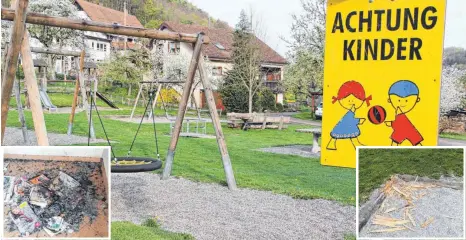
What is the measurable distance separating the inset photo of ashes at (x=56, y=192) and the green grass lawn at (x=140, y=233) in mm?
1249

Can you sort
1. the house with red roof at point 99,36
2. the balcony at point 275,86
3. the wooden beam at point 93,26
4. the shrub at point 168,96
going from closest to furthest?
the wooden beam at point 93,26 → the shrub at point 168,96 → the balcony at point 275,86 → the house with red roof at point 99,36

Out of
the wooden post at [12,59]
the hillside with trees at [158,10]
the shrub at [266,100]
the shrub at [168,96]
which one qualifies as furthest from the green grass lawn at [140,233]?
the hillside with trees at [158,10]

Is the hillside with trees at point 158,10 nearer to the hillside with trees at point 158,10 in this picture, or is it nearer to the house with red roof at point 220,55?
the hillside with trees at point 158,10

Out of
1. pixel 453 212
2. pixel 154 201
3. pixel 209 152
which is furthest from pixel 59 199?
pixel 209 152

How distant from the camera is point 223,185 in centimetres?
805

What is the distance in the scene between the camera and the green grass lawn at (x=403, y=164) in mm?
3125

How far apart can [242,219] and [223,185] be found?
2.21 metres

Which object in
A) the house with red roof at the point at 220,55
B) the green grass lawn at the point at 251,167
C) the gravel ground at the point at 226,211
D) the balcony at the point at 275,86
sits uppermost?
the house with red roof at the point at 220,55

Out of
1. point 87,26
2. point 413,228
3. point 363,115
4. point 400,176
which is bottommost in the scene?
point 413,228

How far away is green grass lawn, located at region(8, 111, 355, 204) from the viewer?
26.2 ft

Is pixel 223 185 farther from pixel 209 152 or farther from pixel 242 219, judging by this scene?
pixel 209 152

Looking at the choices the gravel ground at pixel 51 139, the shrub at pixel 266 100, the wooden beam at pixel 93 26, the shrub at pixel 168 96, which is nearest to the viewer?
the wooden beam at pixel 93 26

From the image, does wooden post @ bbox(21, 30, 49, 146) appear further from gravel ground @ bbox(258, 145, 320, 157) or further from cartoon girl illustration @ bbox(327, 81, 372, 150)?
gravel ground @ bbox(258, 145, 320, 157)

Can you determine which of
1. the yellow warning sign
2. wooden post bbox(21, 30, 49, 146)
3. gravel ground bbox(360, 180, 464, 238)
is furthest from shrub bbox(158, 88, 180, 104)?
gravel ground bbox(360, 180, 464, 238)
